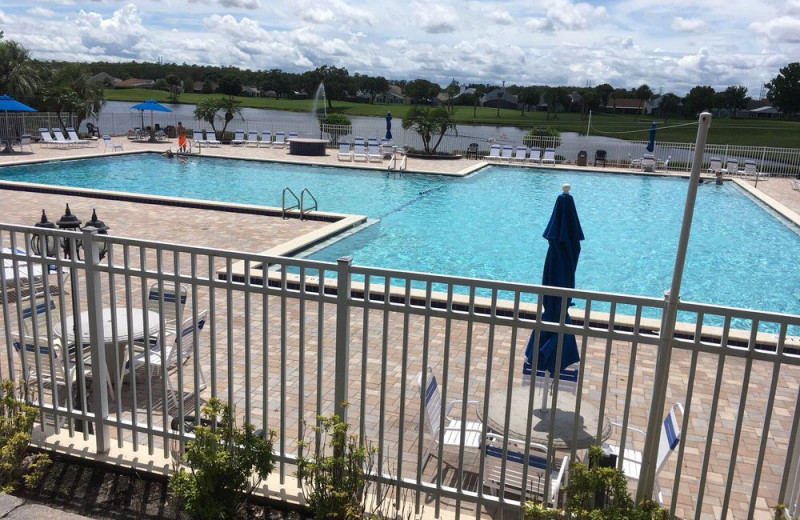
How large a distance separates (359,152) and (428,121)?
3.21 meters

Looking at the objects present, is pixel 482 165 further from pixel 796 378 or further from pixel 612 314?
pixel 612 314

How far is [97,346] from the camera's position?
3.79 metres

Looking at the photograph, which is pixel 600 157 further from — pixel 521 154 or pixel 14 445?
pixel 14 445

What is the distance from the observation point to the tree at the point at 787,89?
266ft

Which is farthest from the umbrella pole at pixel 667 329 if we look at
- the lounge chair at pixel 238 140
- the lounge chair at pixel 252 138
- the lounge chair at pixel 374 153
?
the lounge chair at pixel 238 140

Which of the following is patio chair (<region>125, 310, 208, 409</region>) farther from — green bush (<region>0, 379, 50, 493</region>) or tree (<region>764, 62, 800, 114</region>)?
tree (<region>764, 62, 800, 114</region>)

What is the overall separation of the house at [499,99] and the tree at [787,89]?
42.3 metres

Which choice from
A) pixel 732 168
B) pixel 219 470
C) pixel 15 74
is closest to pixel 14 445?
pixel 219 470

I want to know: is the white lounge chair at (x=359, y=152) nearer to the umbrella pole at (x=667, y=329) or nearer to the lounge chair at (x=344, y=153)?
the lounge chair at (x=344, y=153)

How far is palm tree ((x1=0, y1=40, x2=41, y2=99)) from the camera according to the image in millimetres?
30594

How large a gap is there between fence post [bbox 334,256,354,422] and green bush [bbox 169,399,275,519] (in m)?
0.38

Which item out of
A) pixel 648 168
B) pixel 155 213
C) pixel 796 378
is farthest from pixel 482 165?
pixel 796 378

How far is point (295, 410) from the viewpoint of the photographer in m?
4.93

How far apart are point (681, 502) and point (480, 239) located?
9.99m
